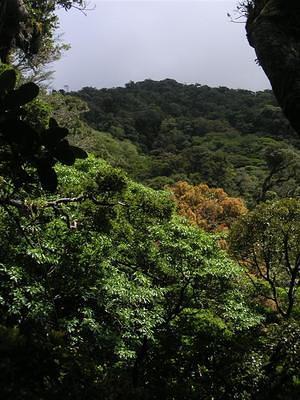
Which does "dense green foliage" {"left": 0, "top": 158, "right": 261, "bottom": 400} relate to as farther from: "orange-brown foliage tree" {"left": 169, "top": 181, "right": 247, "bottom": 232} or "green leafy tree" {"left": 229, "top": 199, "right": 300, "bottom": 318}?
"orange-brown foliage tree" {"left": 169, "top": 181, "right": 247, "bottom": 232}

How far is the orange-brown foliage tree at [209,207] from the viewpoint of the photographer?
27766mm

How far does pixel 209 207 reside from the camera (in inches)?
1129

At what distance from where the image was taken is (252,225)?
12.7 meters

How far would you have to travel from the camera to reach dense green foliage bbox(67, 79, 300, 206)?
3984 cm

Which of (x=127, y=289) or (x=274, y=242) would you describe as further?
(x=274, y=242)

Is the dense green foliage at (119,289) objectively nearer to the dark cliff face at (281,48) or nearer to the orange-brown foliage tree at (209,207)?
the dark cliff face at (281,48)

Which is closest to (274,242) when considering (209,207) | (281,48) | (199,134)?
(281,48)

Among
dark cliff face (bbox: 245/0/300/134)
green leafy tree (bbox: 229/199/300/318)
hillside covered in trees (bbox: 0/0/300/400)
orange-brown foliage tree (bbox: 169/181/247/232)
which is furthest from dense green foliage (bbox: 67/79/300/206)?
dark cliff face (bbox: 245/0/300/134)

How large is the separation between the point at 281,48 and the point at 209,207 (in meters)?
24.3

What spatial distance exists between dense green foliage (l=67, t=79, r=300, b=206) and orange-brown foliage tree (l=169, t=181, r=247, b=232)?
6219mm

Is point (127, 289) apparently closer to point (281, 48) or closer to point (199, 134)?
point (281, 48)

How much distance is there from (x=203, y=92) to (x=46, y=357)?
286 feet

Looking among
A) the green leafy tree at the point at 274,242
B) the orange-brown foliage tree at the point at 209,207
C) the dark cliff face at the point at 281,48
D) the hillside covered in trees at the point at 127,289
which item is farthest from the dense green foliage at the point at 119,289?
the orange-brown foliage tree at the point at 209,207

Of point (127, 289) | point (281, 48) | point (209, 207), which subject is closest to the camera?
point (281, 48)
